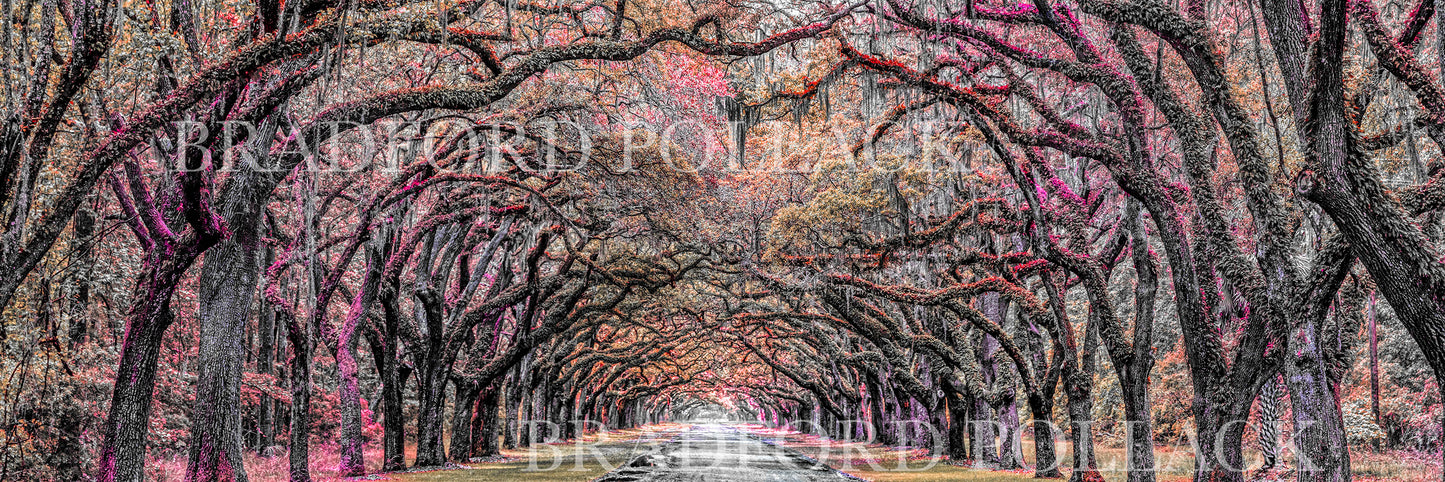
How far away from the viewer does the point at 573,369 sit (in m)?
43.5

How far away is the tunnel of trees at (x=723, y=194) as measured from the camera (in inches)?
358

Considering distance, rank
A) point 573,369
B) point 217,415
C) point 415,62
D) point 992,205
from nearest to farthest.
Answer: point 217,415 → point 415,62 → point 992,205 → point 573,369

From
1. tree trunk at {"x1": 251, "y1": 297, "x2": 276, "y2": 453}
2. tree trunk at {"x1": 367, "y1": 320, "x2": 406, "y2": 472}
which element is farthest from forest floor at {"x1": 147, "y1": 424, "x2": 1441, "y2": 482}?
tree trunk at {"x1": 251, "y1": 297, "x2": 276, "y2": 453}

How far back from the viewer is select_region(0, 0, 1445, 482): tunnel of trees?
9.09 m

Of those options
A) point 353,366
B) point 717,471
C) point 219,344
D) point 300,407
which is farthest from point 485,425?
point 219,344

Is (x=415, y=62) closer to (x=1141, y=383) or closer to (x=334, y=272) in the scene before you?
(x=334, y=272)

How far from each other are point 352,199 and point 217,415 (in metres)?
8.02

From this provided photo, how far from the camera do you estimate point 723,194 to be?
2264 centimetres

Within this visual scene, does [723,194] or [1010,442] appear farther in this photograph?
[1010,442]

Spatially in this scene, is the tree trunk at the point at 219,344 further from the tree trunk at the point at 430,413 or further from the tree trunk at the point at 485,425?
the tree trunk at the point at 485,425

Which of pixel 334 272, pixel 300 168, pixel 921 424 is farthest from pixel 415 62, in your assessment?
pixel 921 424

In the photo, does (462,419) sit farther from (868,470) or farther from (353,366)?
(868,470)

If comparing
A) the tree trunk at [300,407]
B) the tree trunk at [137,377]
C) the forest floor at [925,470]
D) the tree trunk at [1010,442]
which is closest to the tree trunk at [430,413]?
the forest floor at [925,470]

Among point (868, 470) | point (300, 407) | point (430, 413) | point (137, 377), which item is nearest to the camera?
point (137, 377)
